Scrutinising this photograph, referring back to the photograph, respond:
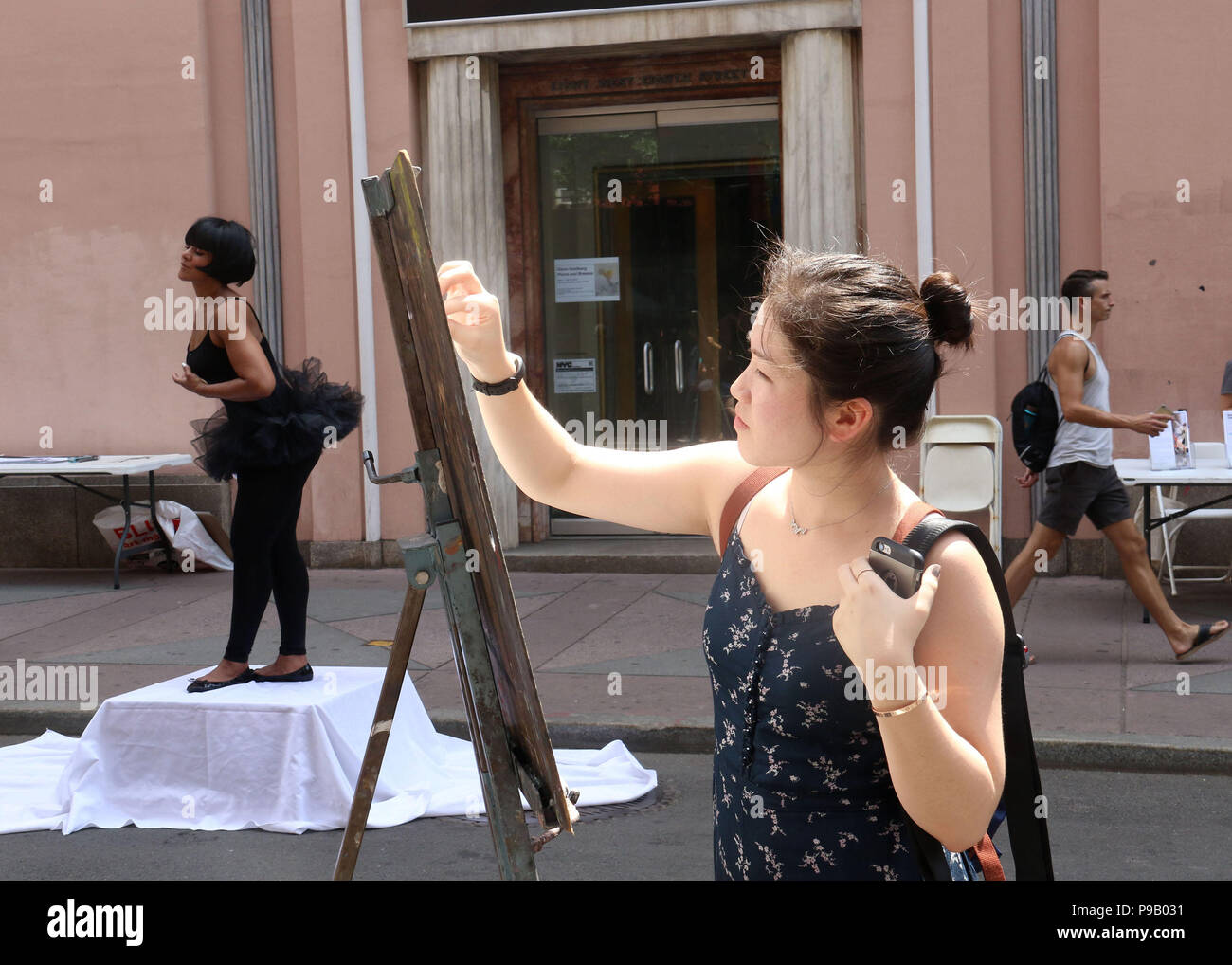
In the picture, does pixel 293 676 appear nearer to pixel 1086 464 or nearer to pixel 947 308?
pixel 947 308

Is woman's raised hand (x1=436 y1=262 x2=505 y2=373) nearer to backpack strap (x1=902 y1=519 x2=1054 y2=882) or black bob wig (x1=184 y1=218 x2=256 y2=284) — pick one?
backpack strap (x1=902 y1=519 x2=1054 y2=882)

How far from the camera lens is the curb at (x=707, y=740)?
5922 mm

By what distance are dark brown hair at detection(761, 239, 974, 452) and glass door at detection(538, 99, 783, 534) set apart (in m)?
9.19

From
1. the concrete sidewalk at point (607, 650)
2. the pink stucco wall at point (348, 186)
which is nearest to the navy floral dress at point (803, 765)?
the concrete sidewalk at point (607, 650)

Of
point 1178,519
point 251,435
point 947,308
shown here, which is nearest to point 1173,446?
Answer: point 1178,519

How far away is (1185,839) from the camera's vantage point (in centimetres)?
507

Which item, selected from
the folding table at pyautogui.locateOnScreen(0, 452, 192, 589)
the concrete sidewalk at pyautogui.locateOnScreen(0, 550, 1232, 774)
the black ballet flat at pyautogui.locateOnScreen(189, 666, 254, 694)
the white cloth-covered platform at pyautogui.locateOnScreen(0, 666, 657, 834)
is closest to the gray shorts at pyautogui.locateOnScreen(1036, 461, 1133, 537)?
the concrete sidewalk at pyautogui.locateOnScreen(0, 550, 1232, 774)

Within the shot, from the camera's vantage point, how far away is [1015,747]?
1.99 meters

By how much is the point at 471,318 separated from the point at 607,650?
19.8 ft

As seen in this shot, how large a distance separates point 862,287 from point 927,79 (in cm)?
870

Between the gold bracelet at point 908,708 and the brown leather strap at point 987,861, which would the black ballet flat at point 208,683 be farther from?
the gold bracelet at point 908,708
